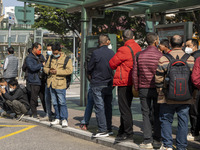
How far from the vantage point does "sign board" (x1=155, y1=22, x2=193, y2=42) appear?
28.5ft

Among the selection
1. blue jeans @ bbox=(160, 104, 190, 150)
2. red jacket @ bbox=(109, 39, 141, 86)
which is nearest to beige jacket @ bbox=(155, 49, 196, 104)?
blue jeans @ bbox=(160, 104, 190, 150)

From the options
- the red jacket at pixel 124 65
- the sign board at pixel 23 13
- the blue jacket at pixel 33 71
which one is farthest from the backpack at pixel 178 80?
the sign board at pixel 23 13

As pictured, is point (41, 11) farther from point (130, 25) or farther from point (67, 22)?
point (130, 25)

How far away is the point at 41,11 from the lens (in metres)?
32.7

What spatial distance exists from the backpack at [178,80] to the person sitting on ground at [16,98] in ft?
17.8

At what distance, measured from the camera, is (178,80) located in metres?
5.47

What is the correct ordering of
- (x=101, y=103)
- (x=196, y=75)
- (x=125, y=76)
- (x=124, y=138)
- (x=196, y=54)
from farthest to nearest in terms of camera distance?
(x=101, y=103)
(x=196, y=54)
(x=124, y=138)
(x=125, y=76)
(x=196, y=75)

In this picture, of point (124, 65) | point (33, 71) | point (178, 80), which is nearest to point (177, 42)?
point (178, 80)

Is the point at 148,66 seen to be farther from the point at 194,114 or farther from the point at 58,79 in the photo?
the point at 58,79

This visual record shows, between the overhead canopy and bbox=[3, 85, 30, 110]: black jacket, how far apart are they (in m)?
2.97

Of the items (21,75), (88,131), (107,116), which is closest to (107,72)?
(107,116)

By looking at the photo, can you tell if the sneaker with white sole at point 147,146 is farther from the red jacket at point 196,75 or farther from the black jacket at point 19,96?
the black jacket at point 19,96

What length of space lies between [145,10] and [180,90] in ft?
24.1

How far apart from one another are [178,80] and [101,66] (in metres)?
2.07
